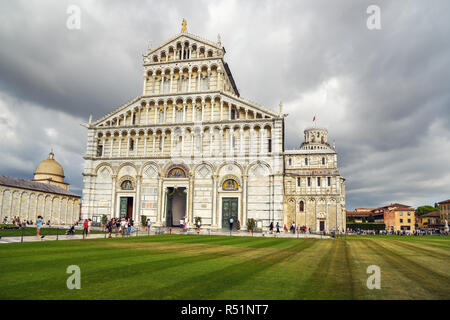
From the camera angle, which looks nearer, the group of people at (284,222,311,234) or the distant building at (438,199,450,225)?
the group of people at (284,222,311,234)

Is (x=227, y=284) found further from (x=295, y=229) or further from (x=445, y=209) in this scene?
(x=445, y=209)

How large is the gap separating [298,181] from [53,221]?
52.1 m

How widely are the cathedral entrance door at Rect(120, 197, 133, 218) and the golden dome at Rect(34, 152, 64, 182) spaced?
51310 millimetres

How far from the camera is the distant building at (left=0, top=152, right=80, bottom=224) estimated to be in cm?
5250

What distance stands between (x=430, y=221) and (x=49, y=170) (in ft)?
422

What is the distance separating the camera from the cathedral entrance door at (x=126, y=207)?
145 feet

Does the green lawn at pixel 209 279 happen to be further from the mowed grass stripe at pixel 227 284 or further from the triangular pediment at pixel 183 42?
the triangular pediment at pixel 183 42

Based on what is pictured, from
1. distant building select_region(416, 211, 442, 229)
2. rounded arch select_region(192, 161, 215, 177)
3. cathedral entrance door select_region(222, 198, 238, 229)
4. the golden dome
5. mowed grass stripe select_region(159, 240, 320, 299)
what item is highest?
the golden dome

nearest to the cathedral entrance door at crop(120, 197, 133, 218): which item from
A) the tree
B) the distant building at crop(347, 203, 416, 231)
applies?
the distant building at crop(347, 203, 416, 231)

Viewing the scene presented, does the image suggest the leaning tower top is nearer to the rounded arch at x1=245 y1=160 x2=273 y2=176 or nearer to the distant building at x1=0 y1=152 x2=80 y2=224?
the rounded arch at x1=245 y1=160 x2=273 y2=176

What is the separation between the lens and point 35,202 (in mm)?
58375
